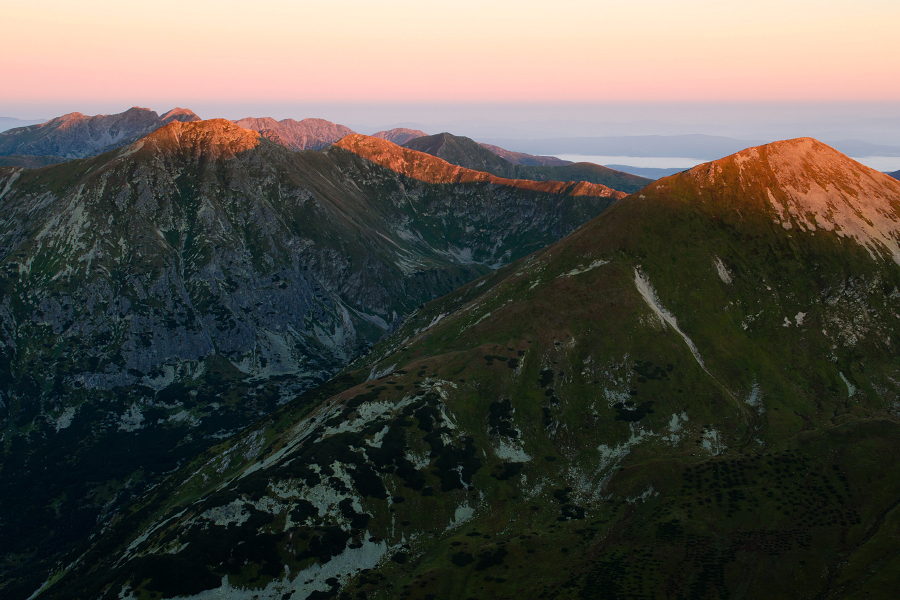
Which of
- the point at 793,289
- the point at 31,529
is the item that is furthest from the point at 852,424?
the point at 31,529

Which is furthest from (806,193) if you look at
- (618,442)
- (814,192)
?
(618,442)

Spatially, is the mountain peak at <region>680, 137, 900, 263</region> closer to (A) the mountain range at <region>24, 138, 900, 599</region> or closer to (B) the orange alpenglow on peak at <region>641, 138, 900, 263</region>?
(B) the orange alpenglow on peak at <region>641, 138, 900, 263</region>

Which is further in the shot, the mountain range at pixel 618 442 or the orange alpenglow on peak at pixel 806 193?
the orange alpenglow on peak at pixel 806 193

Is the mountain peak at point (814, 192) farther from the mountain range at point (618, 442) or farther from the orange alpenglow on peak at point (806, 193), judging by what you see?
the mountain range at point (618, 442)

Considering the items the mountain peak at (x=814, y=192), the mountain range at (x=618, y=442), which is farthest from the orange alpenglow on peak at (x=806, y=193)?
the mountain range at (x=618, y=442)

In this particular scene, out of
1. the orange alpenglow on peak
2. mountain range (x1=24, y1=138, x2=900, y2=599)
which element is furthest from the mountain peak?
mountain range (x1=24, y1=138, x2=900, y2=599)

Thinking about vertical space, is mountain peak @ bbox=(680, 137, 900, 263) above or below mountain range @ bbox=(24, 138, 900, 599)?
above
